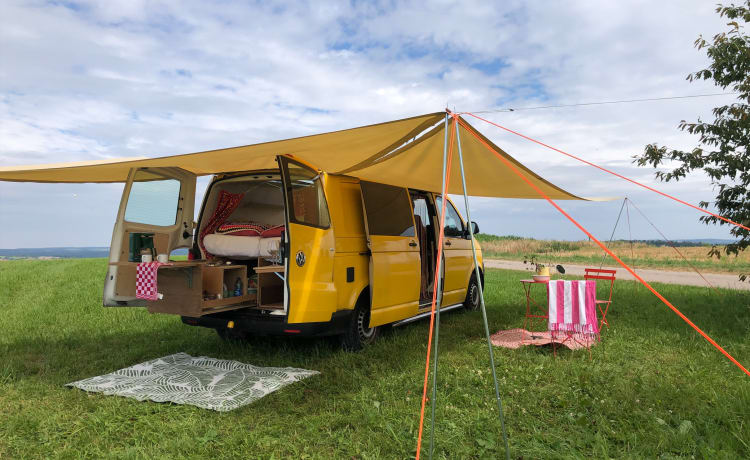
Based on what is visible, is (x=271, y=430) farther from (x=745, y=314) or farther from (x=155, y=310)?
(x=745, y=314)

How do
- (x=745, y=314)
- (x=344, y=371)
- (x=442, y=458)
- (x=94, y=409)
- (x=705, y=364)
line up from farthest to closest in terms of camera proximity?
(x=745, y=314), (x=705, y=364), (x=344, y=371), (x=94, y=409), (x=442, y=458)

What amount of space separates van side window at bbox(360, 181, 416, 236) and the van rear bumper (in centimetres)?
106

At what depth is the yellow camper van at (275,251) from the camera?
4754 mm

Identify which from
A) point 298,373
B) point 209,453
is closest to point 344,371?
point 298,373

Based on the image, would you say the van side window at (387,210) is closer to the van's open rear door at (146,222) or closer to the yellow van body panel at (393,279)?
the yellow van body panel at (393,279)

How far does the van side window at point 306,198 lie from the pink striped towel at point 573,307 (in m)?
2.60

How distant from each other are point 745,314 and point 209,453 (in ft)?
26.1

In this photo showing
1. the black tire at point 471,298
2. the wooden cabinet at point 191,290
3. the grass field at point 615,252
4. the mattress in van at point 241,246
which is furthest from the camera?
the grass field at point 615,252

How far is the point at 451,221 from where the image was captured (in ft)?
24.8

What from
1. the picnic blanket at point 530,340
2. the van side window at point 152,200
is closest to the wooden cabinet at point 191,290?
the van side window at point 152,200

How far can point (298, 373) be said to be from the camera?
483 centimetres

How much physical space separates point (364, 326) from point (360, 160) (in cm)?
182

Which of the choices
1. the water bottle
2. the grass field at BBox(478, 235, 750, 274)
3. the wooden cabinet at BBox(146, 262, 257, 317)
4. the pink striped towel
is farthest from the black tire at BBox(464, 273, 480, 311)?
the grass field at BBox(478, 235, 750, 274)

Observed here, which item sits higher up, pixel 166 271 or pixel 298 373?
pixel 166 271
